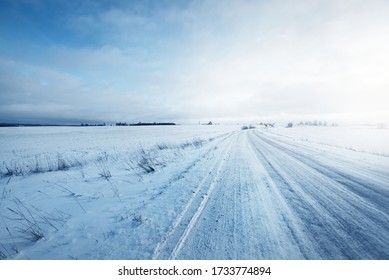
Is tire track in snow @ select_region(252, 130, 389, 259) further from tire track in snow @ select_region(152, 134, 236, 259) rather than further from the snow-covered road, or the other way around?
tire track in snow @ select_region(152, 134, 236, 259)

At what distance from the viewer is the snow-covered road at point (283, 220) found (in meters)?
3.10

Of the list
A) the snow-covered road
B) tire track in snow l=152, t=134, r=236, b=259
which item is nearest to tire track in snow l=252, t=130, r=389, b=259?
the snow-covered road

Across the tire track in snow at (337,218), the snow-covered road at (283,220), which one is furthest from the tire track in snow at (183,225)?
the tire track in snow at (337,218)

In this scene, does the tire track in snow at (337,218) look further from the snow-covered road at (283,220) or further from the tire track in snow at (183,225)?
the tire track in snow at (183,225)

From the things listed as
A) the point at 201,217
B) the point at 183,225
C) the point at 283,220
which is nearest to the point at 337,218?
the point at 283,220

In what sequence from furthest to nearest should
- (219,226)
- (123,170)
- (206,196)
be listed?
1. (123,170)
2. (206,196)
3. (219,226)

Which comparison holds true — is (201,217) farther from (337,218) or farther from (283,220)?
(337,218)

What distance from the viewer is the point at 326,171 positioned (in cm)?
825

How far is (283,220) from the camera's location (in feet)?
13.3

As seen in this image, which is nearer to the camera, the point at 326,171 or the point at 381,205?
the point at 381,205
